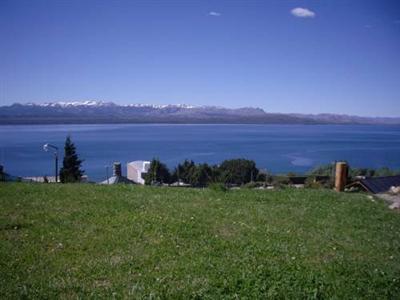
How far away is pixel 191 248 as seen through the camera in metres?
6.90

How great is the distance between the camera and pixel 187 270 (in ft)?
19.2

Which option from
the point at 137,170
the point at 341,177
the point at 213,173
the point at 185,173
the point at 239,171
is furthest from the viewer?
the point at 213,173

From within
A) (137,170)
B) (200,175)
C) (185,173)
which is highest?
(137,170)

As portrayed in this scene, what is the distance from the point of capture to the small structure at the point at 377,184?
56.4 feet

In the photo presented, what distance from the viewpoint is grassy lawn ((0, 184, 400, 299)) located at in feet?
17.2

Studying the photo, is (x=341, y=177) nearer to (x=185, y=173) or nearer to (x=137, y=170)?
(x=185, y=173)

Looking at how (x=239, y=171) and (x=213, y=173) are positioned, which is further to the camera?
(x=213, y=173)

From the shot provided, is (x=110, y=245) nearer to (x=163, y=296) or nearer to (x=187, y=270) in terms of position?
(x=187, y=270)

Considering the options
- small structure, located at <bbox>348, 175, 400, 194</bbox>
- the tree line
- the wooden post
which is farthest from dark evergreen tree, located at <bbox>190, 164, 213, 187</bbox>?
the wooden post

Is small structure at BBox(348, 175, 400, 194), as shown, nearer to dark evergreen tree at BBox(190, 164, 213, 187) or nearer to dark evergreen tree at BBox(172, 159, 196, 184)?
dark evergreen tree at BBox(190, 164, 213, 187)

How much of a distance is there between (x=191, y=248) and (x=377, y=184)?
544 inches

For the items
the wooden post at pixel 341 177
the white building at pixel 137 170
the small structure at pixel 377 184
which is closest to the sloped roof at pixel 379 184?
the small structure at pixel 377 184

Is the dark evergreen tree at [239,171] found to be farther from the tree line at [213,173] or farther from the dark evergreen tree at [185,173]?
the dark evergreen tree at [185,173]

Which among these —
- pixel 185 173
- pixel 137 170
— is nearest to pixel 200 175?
pixel 185 173
